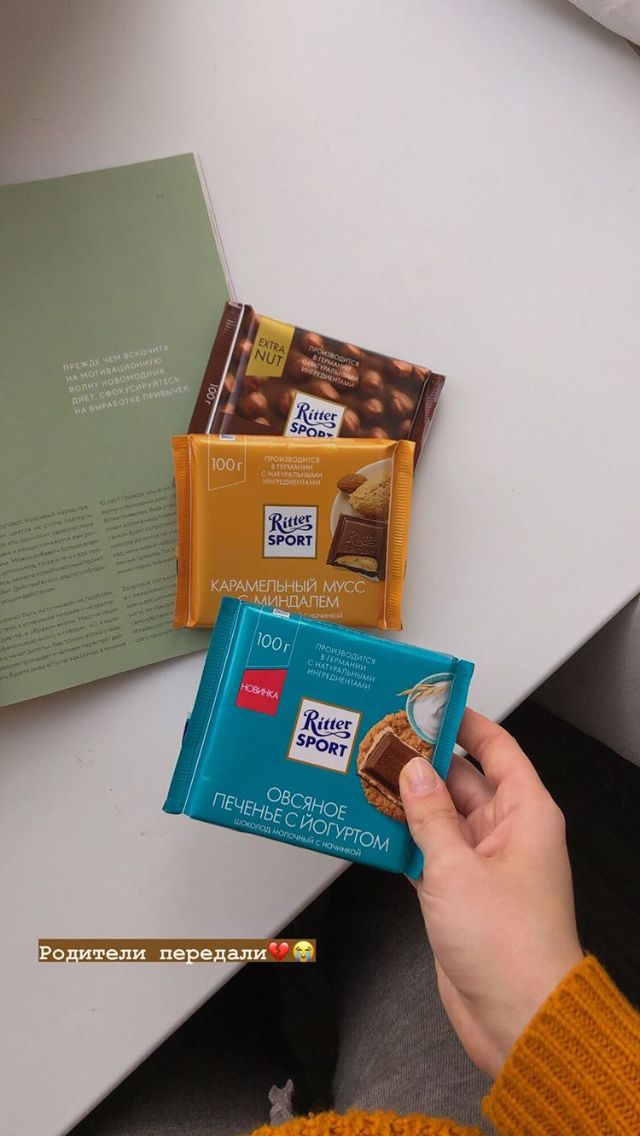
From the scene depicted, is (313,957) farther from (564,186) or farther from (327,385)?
(564,186)

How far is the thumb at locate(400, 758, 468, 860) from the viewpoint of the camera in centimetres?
61

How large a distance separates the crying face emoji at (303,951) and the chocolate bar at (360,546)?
Result: 0.36m

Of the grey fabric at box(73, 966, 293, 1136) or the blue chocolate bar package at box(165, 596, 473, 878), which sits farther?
the grey fabric at box(73, 966, 293, 1136)

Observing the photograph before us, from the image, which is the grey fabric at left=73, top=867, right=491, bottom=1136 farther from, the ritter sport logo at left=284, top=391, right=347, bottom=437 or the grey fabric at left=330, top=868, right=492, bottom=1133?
the ritter sport logo at left=284, top=391, right=347, bottom=437

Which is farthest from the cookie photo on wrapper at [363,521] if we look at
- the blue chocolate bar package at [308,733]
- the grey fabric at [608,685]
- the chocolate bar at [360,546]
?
the grey fabric at [608,685]

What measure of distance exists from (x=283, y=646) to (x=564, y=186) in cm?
A: 50

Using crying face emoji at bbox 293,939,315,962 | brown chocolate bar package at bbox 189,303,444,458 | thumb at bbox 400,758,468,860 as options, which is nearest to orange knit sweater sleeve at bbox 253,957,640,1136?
thumb at bbox 400,758,468,860

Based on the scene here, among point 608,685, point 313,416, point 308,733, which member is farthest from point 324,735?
point 608,685

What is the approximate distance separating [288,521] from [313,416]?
98mm

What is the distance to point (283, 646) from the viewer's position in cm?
64

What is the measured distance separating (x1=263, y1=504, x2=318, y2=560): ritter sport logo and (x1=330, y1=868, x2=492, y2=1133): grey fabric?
413 millimetres

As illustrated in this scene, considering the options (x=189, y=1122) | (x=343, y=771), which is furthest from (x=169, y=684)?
(x=189, y=1122)

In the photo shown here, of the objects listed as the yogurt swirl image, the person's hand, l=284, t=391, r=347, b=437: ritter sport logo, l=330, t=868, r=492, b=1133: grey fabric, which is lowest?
l=330, t=868, r=492, b=1133: grey fabric

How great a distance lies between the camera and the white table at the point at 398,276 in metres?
0.72
